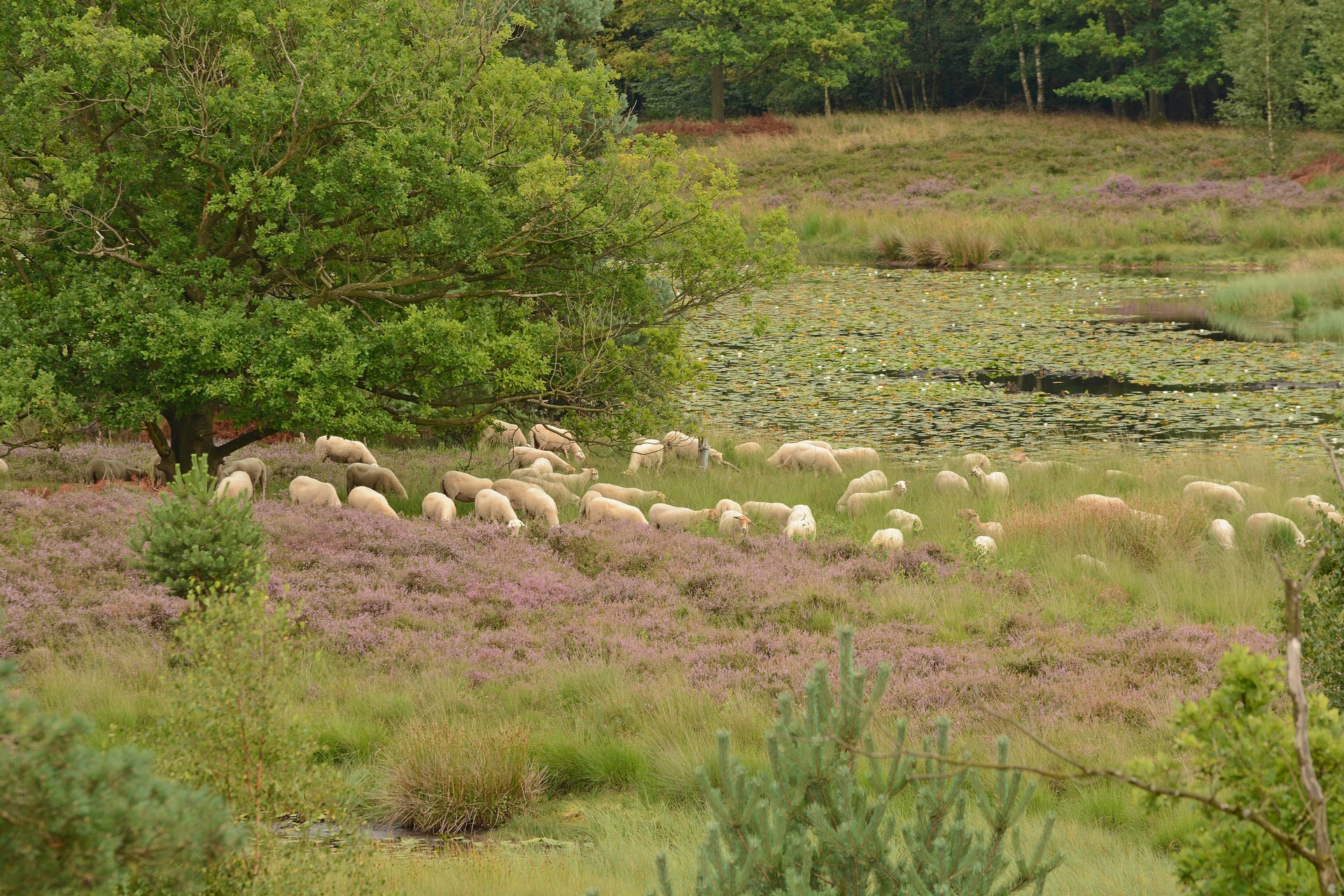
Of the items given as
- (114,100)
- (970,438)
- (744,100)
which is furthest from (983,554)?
(744,100)

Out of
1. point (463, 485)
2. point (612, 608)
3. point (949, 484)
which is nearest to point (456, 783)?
point (612, 608)

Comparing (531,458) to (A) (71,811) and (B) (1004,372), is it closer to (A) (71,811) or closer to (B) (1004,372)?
(B) (1004,372)

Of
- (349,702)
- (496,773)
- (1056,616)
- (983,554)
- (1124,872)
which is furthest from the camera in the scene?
(983,554)

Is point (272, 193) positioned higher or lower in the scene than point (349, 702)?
higher

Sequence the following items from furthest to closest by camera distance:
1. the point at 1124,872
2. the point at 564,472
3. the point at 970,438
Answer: the point at 970,438
the point at 564,472
the point at 1124,872

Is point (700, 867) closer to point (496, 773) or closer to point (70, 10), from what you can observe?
point (496, 773)

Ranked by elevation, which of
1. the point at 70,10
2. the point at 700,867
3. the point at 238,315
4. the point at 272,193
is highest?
the point at 70,10

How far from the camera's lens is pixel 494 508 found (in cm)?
1236

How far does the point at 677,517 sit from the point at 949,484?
3796mm

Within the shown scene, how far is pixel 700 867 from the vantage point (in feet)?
11.1

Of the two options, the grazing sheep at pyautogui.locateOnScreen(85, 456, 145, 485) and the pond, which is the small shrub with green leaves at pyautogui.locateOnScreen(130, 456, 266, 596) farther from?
the pond

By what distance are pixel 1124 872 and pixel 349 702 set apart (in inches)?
179

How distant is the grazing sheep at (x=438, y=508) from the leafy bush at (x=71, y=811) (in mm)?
9981

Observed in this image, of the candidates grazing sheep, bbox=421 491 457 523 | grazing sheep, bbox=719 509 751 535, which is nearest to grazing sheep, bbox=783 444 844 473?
grazing sheep, bbox=719 509 751 535
